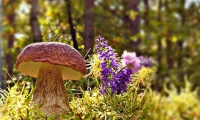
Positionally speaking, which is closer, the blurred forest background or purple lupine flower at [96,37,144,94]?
purple lupine flower at [96,37,144,94]

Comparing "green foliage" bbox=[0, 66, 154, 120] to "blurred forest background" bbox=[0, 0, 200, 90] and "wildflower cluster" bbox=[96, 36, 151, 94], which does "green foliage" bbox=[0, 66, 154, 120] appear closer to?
"wildflower cluster" bbox=[96, 36, 151, 94]

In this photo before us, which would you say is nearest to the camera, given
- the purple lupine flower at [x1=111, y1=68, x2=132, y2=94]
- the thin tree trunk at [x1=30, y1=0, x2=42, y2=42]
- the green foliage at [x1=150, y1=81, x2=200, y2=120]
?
the purple lupine flower at [x1=111, y1=68, x2=132, y2=94]

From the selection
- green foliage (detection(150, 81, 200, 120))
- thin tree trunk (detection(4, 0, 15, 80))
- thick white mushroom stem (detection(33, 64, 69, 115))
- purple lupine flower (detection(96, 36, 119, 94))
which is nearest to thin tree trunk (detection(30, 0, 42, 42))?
thin tree trunk (detection(4, 0, 15, 80))

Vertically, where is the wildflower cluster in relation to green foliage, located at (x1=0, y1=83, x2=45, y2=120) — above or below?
above

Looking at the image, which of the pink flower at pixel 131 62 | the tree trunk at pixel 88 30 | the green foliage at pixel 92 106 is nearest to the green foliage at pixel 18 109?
the green foliage at pixel 92 106

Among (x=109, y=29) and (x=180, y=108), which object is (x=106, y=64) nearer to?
(x=109, y=29)

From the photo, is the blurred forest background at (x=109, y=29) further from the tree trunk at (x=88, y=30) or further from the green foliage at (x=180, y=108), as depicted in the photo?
the green foliage at (x=180, y=108)

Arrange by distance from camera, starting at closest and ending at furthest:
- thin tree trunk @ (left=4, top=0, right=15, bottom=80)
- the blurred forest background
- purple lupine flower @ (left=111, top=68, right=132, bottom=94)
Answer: purple lupine flower @ (left=111, top=68, right=132, bottom=94) < the blurred forest background < thin tree trunk @ (left=4, top=0, right=15, bottom=80)
